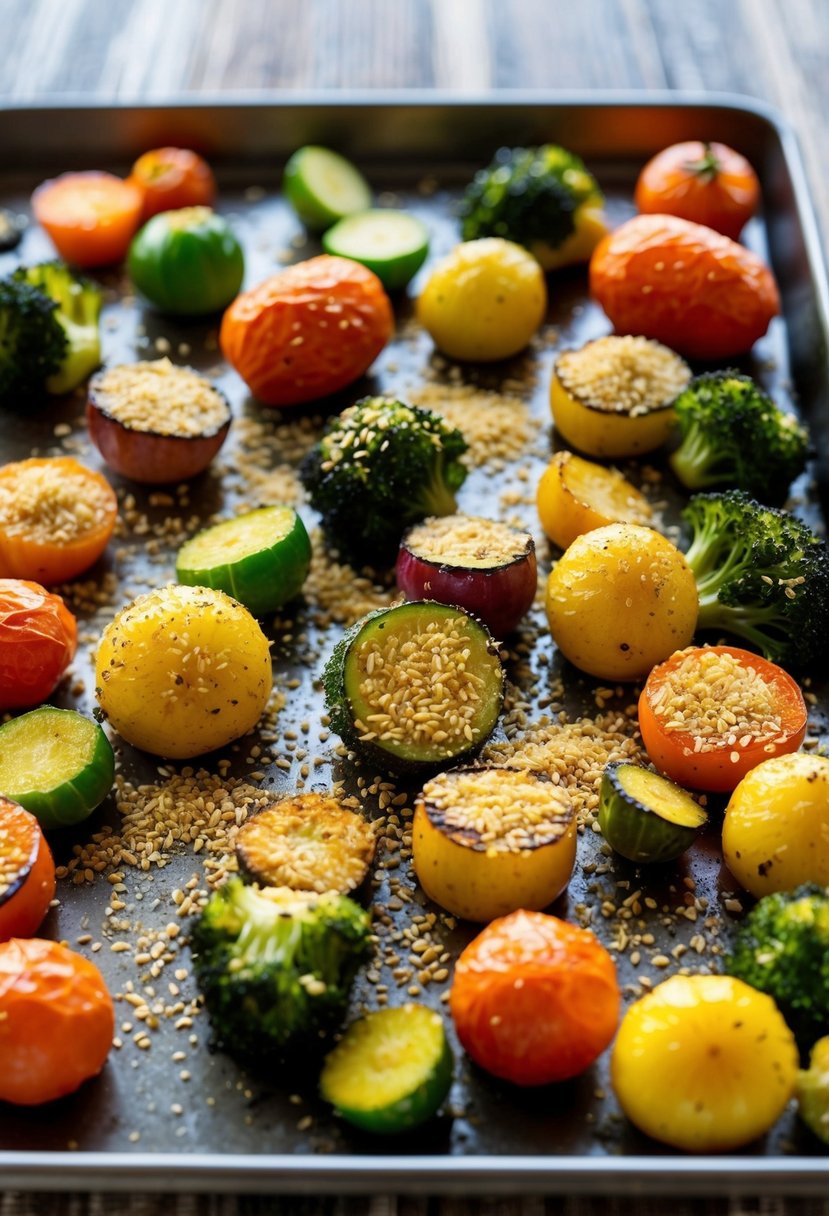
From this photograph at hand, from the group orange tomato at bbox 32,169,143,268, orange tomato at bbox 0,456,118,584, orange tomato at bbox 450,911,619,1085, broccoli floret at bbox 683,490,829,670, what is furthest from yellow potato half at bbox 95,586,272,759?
orange tomato at bbox 32,169,143,268

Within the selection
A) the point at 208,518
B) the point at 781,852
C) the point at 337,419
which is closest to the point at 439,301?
the point at 337,419

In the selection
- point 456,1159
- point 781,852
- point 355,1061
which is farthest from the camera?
point 781,852

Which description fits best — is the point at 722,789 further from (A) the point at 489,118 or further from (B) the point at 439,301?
(A) the point at 489,118

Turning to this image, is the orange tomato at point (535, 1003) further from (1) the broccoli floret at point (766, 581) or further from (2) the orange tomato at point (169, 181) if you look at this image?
(2) the orange tomato at point (169, 181)

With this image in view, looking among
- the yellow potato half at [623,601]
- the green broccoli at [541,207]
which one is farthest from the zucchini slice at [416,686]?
the green broccoli at [541,207]

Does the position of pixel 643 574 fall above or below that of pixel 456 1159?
above

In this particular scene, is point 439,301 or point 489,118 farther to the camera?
point 489,118
